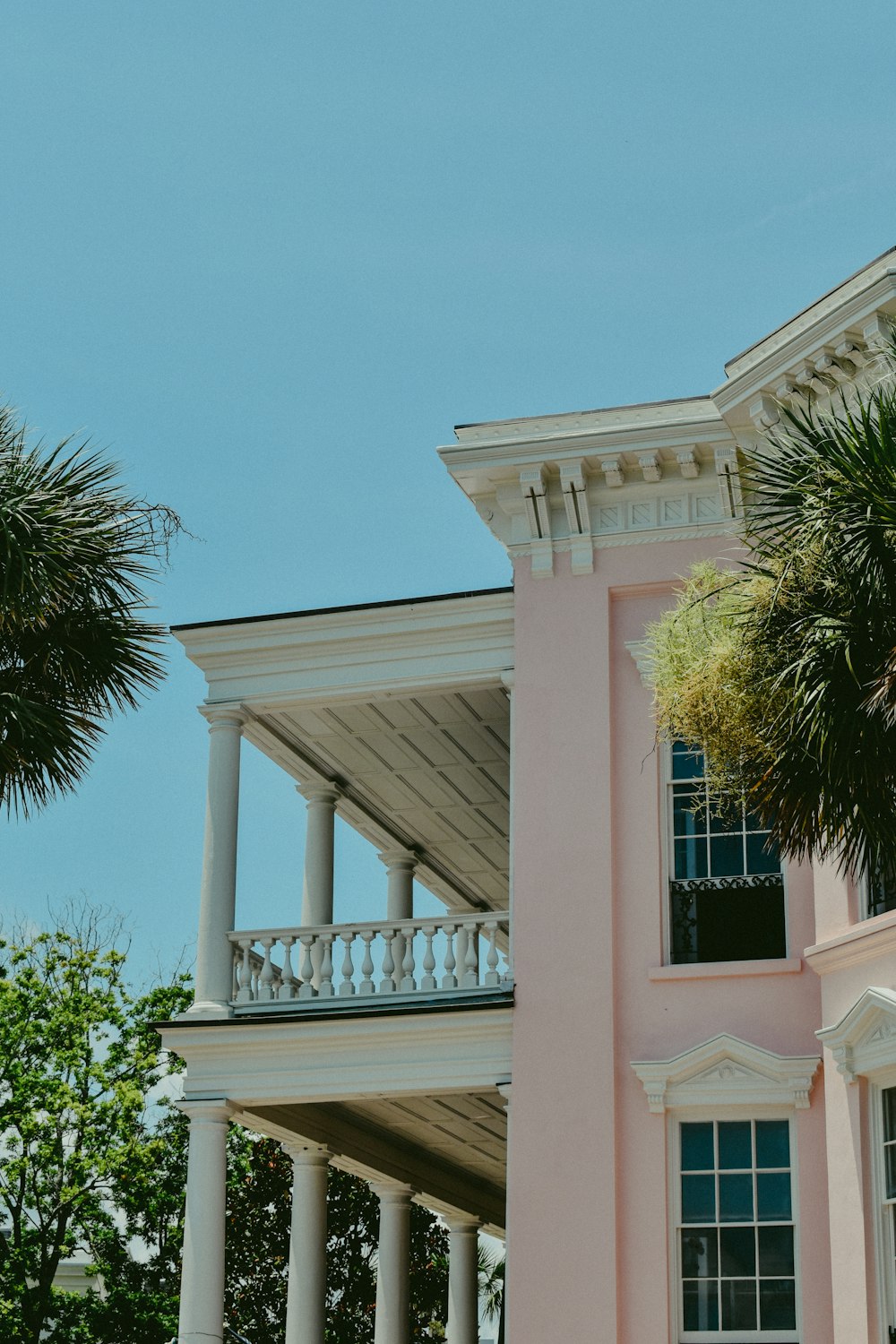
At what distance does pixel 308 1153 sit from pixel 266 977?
2990 mm

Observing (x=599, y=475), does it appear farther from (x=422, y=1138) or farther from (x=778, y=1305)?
(x=422, y=1138)

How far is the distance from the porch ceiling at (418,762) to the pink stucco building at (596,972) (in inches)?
3.7

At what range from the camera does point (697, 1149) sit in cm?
1554

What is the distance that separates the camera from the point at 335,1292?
3203cm

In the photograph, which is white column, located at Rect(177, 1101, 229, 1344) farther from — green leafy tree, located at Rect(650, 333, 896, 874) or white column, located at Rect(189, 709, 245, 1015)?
green leafy tree, located at Rect(650, 333, 896, 874)

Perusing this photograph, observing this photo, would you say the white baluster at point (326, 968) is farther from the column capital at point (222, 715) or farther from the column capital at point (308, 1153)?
the column capital at point (308, 1153)

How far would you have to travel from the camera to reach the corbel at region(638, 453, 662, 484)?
54.9 ft

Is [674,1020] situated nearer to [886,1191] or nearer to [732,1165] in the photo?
[732,1165]

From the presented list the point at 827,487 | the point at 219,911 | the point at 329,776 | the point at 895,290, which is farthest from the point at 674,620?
the point at 329,776

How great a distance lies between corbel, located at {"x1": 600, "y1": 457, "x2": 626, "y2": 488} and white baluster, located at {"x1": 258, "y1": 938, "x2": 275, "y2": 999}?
17.4ft

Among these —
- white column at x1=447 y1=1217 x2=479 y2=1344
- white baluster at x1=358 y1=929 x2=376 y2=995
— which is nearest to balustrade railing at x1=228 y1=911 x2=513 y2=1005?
white baluster at x1=358 y1=929 x2=376 y2=995

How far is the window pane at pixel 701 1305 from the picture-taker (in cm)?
1499

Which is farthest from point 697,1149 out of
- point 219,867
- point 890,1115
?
point 219,867

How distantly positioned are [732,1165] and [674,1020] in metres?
1.27
